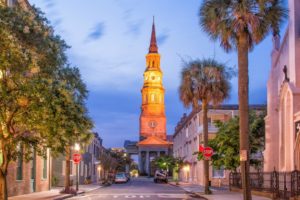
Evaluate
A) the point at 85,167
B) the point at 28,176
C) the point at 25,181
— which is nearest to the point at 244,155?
the point at 25,181

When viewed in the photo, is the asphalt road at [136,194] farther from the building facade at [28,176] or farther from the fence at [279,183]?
the fence at [279,183]

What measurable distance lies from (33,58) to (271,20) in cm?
1117

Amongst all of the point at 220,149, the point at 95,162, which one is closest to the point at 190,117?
the point at 95,162

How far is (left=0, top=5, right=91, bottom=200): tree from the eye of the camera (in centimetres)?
2216

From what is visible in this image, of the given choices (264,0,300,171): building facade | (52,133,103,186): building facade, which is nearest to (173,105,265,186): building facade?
(52,133,103,186): building facade

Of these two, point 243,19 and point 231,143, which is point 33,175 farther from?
point 243,19

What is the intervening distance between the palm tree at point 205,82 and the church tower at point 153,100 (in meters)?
128

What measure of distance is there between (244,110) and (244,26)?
155 inches

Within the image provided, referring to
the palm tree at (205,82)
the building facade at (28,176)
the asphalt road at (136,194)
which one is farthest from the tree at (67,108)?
the palm tree at (205,82)

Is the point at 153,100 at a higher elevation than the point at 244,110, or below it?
higher

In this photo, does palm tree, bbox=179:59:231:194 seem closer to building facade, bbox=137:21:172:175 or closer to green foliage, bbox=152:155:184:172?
green foliage, bbox=152:155:184:172

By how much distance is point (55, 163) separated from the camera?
60.7 meters

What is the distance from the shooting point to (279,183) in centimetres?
3225

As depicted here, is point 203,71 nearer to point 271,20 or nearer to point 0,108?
point 271,20
